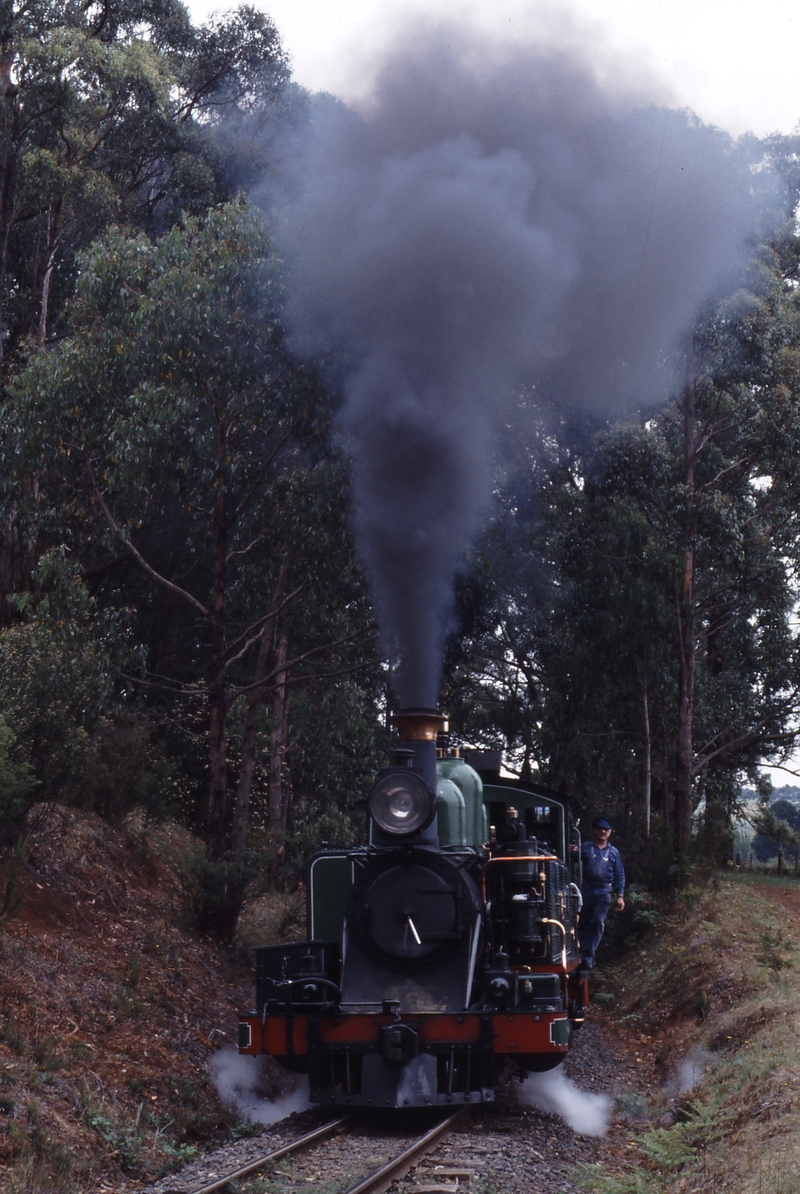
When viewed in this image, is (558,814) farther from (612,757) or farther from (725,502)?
(612,757)

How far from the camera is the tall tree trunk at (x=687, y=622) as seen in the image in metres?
19.7

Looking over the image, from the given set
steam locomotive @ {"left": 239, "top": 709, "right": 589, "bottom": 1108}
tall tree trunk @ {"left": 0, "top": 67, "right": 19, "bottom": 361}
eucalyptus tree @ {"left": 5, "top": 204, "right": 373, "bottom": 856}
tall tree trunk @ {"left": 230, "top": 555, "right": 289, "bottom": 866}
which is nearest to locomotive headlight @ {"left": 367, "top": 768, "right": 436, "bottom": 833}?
steam locomotive @ {"left": 239, "top": 709, "right": 589, "bottom": 1108}

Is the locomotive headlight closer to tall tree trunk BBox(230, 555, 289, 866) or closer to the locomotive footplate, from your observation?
the locomotive footplate

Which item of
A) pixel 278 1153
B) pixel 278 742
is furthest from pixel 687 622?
pixel 278 1153

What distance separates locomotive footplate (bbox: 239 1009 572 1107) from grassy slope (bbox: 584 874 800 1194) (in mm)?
869

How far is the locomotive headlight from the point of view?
7957 millimetres

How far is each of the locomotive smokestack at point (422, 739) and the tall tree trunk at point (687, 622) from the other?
1232 centimetres

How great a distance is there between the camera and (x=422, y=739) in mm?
8188

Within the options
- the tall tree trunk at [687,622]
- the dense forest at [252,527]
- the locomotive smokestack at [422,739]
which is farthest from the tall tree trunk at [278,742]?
the locomotive smokestack at [422,739]

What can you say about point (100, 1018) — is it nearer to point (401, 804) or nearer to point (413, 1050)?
point (413, 1050)

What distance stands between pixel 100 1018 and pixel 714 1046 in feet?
16.8

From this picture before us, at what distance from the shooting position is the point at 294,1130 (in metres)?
7.70

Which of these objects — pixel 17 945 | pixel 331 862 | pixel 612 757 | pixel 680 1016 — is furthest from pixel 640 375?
pixel 17 945

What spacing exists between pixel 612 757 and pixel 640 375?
7958 millimetres
